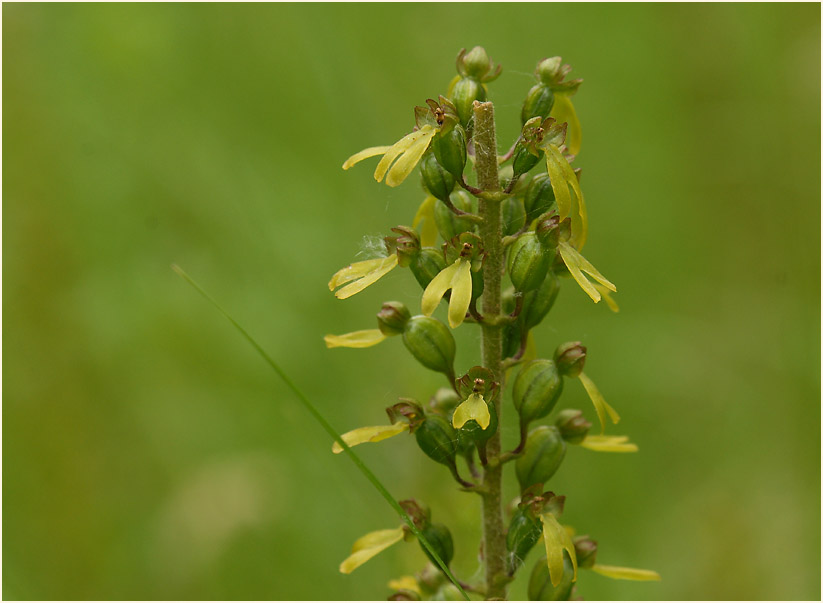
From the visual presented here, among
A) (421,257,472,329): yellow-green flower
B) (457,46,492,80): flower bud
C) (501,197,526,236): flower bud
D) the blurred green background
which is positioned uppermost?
(457,46,492,80): flower bud

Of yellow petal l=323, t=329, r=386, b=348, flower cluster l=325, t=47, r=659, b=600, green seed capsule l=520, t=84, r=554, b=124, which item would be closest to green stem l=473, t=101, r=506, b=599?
flower cluster l=325, t=47, r=659, b=600

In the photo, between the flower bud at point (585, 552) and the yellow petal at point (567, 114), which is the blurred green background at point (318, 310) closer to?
the flower bud at point (585, 552)

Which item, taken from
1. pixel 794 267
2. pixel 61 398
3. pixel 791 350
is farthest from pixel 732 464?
pixel 61 398

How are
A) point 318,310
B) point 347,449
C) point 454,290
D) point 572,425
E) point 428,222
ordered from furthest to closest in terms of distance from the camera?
point 318,310, point 428,222, point 572,425, point 454,290, point 347,449

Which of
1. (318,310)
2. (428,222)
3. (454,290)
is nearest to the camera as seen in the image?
(454,290)

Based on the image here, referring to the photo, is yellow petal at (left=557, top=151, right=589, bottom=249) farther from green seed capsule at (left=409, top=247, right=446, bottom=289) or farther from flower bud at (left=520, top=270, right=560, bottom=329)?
green seed capsule at (left=409, top=247, right=446, bottom=289)

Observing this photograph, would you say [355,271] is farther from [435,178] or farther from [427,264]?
[435,178]

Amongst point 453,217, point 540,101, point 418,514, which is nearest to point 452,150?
point 453,217
